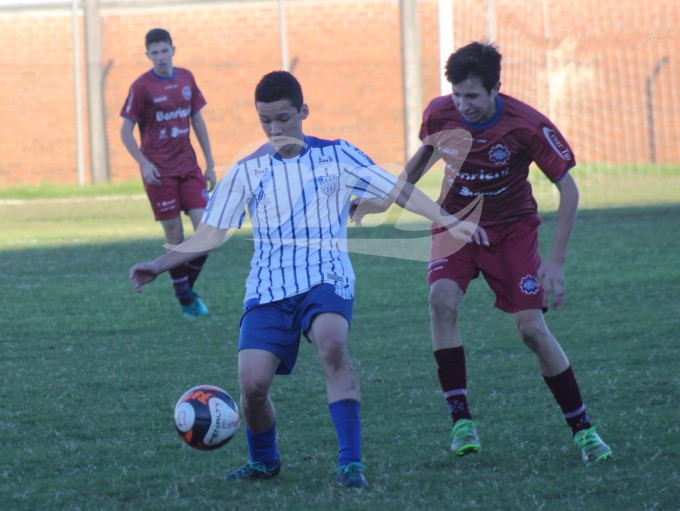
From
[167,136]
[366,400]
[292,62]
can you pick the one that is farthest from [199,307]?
[292,62]

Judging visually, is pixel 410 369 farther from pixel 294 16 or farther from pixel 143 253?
pixel 294 16

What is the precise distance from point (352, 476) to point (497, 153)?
1.49 metres

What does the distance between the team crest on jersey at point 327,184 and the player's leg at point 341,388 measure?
0.47 metres

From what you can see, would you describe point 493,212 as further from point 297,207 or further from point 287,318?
point 287,318

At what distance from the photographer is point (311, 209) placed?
4.29 m

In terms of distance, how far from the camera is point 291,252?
4.21 metres

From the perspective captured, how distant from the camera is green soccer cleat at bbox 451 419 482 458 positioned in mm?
4324

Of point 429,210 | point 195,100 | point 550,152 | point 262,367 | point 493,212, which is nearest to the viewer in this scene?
point 262,367

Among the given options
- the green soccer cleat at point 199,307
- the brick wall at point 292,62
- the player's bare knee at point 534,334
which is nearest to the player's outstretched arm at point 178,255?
the player's bare knee at point 534,334

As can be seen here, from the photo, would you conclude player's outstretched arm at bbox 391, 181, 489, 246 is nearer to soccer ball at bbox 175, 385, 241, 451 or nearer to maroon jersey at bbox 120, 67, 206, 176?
soccer ball at bbox 175, 385, 241, 451

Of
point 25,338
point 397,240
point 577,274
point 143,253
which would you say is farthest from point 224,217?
point 397,240

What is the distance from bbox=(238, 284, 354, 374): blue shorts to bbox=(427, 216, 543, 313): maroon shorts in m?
0.66

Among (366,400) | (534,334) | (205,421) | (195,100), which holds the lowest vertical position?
(366,400)

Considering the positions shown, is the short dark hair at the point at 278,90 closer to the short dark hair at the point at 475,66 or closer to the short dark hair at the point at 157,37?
the short dark hair at the point at 475,66
